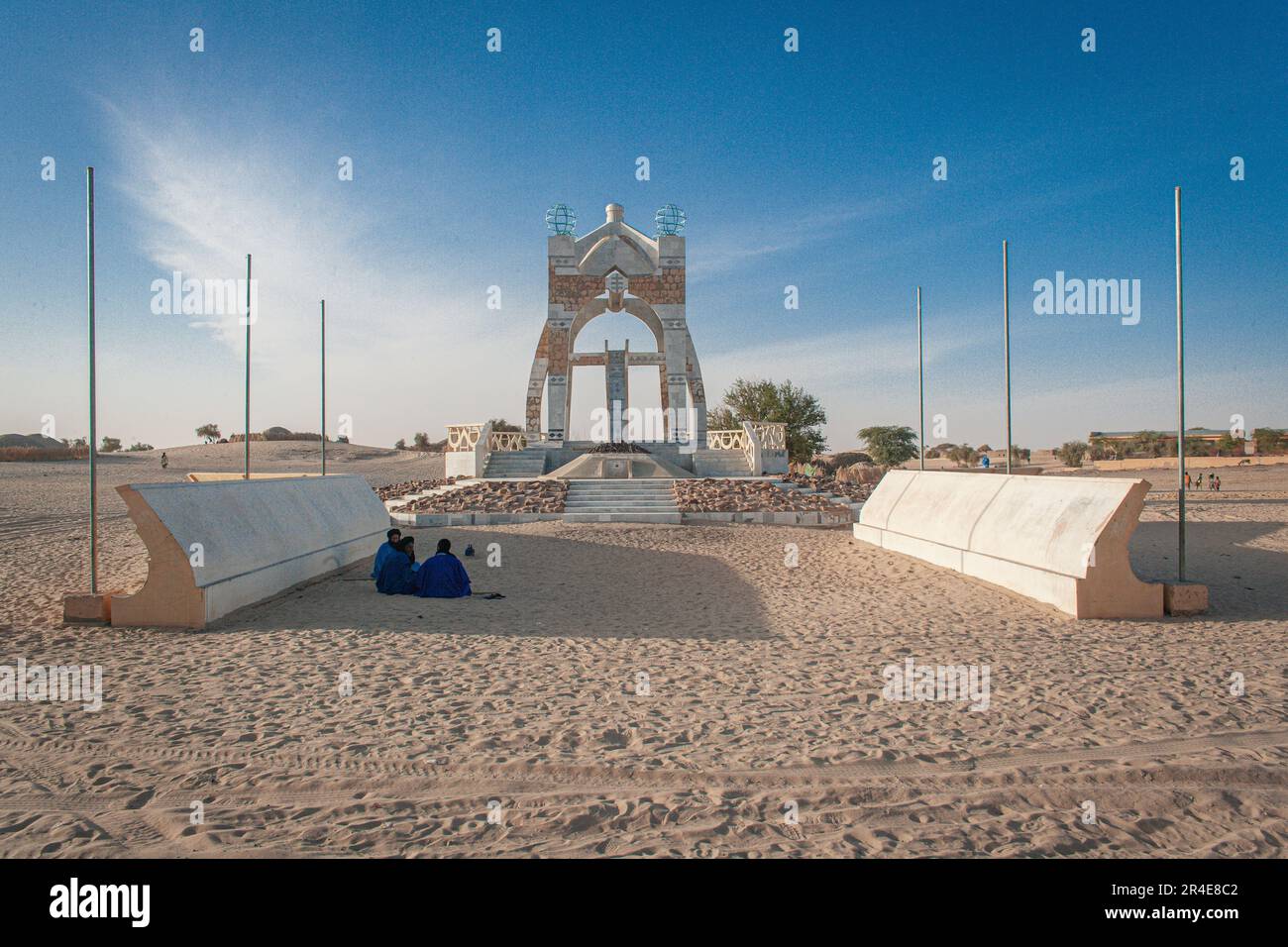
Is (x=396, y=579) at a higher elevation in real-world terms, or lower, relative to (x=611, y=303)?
lower

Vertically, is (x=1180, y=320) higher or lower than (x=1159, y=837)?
higher

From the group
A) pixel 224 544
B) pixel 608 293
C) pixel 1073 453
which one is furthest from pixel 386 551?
pixel 1073 453

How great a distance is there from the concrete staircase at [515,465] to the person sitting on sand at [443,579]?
1587 centimetres

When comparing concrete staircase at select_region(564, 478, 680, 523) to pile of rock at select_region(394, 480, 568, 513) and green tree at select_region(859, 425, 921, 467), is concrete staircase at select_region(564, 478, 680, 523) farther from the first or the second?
green tree at select_region(859, 425, 921, 467)

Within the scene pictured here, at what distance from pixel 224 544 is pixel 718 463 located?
2027 centimetres

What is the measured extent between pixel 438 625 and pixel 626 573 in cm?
411

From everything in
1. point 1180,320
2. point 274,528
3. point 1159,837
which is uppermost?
point 1180,320

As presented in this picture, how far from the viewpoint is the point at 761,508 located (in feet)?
61.2

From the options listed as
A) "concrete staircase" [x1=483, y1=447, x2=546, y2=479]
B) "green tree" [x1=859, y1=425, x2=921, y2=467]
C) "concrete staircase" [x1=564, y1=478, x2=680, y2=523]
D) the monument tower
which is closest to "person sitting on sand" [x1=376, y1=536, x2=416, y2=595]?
"concrete staircase" [x1=564, y1=478, x2=680, y2=523]

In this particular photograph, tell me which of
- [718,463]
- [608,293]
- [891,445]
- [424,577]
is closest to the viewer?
[424,577]

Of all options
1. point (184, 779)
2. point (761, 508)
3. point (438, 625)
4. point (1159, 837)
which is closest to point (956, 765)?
point (1159, 837)

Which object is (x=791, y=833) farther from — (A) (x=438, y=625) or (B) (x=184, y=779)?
(A) (x=438, y=625)

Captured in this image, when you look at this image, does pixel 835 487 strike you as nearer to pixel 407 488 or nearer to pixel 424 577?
pixel 407 488

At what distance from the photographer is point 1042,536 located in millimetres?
8945
